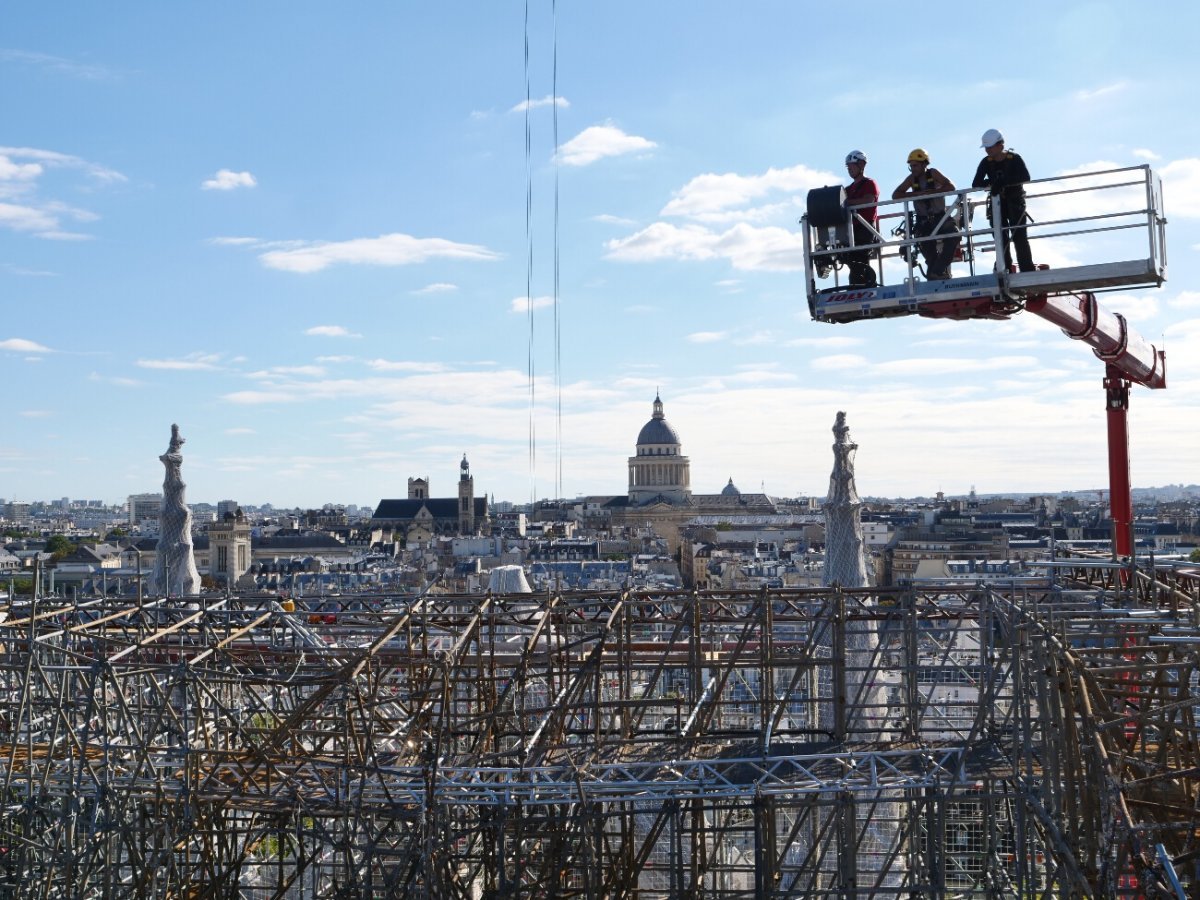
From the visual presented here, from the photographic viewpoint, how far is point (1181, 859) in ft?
25.5

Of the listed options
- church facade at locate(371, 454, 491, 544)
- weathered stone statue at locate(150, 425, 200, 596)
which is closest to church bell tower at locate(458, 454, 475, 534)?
church facade at locate(371, 454, 491, 544)

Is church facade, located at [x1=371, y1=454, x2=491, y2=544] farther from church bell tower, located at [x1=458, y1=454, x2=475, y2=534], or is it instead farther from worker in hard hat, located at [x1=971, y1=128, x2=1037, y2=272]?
worker in hard hat, located at [x1=971, y1=128, x2=1037, y2=272]

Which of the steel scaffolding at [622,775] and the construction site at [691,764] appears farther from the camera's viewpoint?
the construction site at [691,764]

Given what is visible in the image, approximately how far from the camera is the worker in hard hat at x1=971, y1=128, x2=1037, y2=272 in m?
10.6

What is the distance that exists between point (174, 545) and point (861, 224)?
11.7 m

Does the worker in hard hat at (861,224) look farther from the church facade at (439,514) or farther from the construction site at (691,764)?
the church facade at (439,514)

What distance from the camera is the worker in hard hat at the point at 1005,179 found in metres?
10.6

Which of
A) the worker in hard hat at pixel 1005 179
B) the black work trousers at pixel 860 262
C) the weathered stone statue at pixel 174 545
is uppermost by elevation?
the worker in hard hat at pixel 1005 179

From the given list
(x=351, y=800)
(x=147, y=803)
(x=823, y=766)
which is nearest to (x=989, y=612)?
(x=823, y=766)

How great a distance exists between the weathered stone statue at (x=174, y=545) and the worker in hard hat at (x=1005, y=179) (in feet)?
39.5

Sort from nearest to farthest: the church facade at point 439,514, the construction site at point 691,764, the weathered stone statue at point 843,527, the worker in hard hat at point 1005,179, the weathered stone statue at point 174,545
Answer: the construction site at point 691,764, the worker in hard hat at point 1005,179, the weathered stone statue at point 843,527, the weathered stone statue at point 174,545, the church facade at point 439,514

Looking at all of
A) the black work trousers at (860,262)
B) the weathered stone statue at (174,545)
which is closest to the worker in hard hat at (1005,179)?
the black work trousers at (860,262)

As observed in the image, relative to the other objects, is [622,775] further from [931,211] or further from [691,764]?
[931,211]

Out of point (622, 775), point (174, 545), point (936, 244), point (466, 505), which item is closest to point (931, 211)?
point (936, 244)
